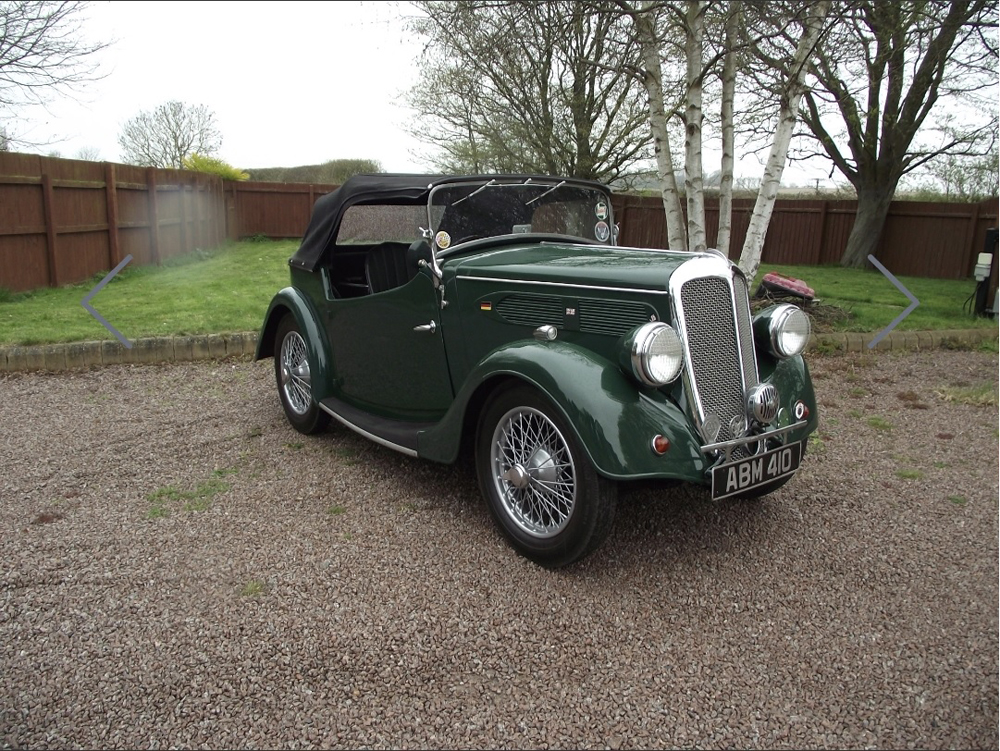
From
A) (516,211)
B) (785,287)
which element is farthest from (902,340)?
(516,211)

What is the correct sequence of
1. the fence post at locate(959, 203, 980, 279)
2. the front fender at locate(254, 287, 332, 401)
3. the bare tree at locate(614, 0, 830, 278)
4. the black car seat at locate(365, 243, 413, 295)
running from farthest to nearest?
the fence post at locate(959, 203, 980, 279)
the bare tree at locate(614, 0, 830, 278)
the front fender at locate(254, 287, 332, 401)
the black car seat at locate(365, 243, 413, 295)

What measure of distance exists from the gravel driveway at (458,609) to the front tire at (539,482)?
0.51 ft

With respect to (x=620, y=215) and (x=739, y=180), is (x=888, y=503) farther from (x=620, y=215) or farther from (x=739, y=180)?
(x=739, y=180)

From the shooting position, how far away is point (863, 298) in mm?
11320

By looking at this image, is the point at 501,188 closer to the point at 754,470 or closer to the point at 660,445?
the point at 660,445

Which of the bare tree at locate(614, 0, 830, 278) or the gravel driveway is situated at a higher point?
the bare tree at locate(614, 0, 830, 278)

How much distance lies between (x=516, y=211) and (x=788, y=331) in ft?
5.62

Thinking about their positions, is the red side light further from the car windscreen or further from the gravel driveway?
the car windscreen

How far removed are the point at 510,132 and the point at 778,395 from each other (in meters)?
11.2

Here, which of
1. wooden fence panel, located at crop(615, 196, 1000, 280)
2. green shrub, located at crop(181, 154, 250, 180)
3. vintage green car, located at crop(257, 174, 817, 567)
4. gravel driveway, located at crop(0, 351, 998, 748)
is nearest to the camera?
gravel driveway, located at crop(0, 351, 998, 748)

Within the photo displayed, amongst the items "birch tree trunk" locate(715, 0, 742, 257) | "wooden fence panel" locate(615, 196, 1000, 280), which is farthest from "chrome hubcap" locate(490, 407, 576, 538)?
"wooden fence panel" locate(615, 196, 1000, 280)

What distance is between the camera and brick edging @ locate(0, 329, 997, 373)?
687cm

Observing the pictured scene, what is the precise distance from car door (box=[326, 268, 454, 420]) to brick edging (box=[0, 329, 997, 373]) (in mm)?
3022

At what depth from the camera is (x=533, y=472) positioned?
335cm
